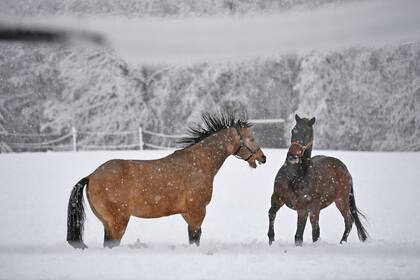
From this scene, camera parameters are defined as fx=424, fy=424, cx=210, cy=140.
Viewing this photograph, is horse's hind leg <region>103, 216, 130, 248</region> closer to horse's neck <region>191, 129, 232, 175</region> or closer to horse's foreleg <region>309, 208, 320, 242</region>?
horse's neck <region>191, 129, 232, 175</region>

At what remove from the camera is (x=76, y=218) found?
329 centimetres

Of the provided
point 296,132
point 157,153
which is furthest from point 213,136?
point 157,153

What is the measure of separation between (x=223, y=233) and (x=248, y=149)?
272cm

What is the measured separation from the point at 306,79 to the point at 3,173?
33.1 ft

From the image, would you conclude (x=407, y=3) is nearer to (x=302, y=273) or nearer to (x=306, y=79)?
(x=302, y=273)

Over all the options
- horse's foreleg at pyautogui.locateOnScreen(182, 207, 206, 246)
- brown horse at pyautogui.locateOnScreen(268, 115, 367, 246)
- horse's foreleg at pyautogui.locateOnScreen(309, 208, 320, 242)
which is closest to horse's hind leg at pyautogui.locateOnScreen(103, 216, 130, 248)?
horse's foreleg at pyautogui.locateOnScreen(182, 207, 206, 246)

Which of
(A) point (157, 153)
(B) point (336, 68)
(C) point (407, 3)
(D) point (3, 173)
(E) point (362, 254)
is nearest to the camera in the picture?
(C) point (407, 3)

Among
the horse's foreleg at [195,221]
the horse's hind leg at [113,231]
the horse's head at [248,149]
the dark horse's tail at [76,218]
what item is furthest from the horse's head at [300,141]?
the dark horse's tail at [76,218]

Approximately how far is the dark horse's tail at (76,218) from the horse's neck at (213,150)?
956 mm

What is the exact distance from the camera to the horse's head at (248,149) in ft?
11.7

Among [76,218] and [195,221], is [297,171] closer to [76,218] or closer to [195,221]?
[195,221]

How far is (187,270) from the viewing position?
264 cm

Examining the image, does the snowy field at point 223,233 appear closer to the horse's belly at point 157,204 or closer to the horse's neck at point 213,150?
the horse's belly at point 157,204

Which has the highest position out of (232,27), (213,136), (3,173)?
(232,27)
